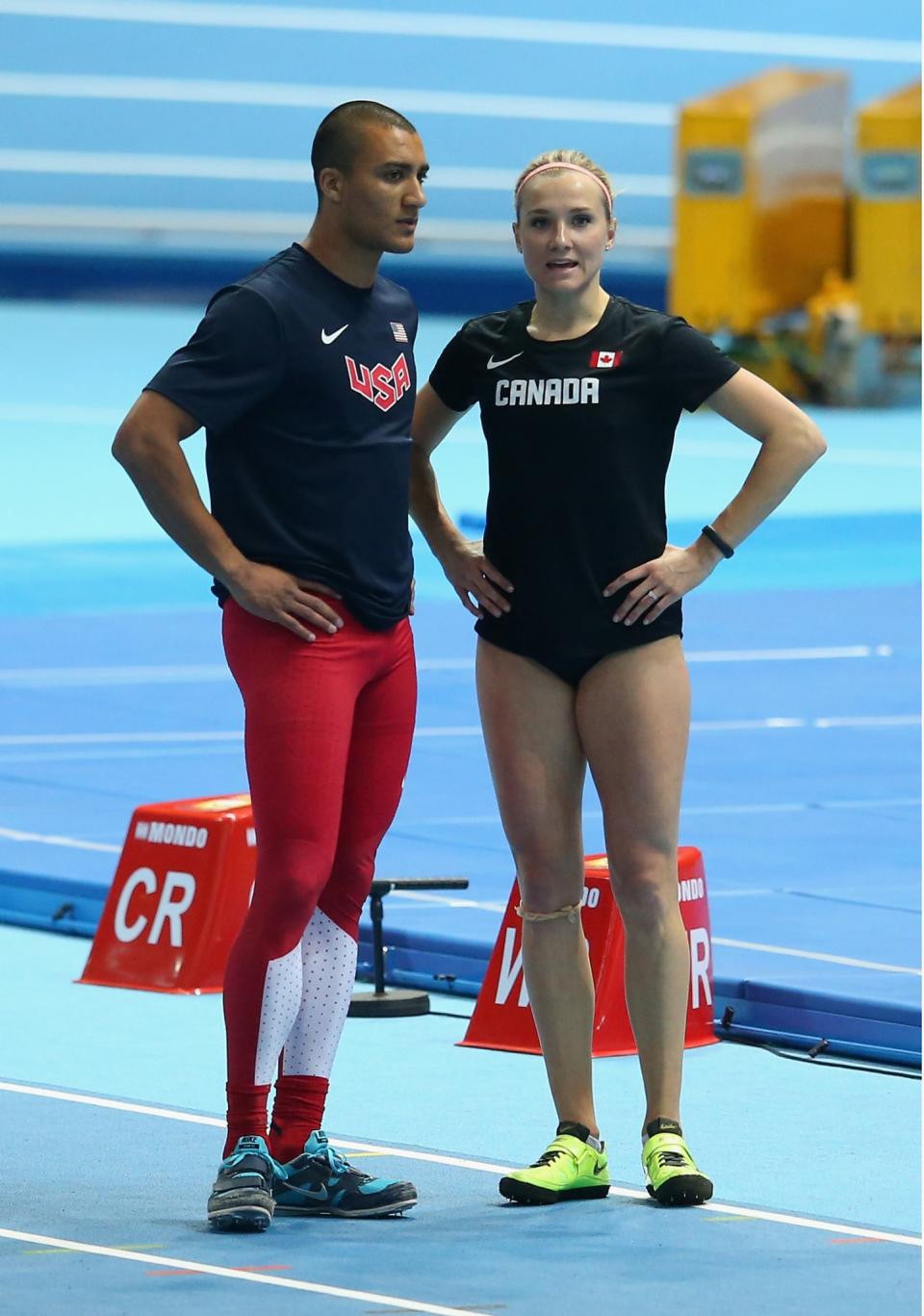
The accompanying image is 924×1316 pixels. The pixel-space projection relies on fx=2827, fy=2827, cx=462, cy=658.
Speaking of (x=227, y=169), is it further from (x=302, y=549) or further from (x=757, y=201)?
(x=302, y=549)

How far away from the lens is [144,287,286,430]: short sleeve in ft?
15.8

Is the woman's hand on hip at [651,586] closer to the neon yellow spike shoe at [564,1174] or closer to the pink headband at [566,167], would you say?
the pink headband at [566,167]

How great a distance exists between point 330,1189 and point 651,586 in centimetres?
121

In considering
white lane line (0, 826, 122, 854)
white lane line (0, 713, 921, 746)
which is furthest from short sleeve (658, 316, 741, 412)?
white lane line (0, 713, 921, 746)

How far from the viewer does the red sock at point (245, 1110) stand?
493 centimetres

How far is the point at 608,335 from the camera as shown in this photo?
5094 millimetres

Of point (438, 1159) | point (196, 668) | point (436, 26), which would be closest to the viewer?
point (438, 1159)

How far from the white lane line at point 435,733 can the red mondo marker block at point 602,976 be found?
358cm

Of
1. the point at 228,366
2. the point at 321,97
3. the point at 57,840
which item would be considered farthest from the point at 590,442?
the point at 321,97

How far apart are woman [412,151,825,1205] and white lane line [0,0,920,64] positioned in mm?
24982

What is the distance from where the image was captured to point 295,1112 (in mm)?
5078

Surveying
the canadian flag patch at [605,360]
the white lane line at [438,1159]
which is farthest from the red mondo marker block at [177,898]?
the canadian flag patch at [605,360]

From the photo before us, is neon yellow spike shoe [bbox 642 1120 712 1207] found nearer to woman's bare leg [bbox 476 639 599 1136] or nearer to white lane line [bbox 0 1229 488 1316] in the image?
woman's bare leg [bbox 476 639 599 1136]

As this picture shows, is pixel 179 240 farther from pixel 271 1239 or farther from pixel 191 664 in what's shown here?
pixel 271 1239
